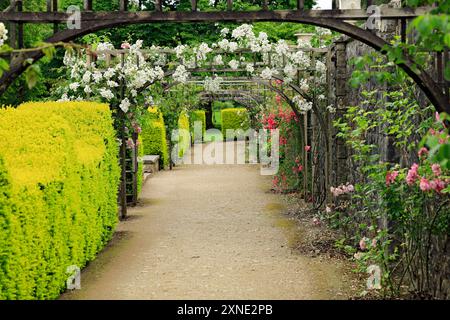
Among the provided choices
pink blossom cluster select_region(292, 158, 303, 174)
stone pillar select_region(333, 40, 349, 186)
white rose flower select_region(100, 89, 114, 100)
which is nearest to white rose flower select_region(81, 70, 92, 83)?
white rose flower select_region(100, 89, 114, 100)

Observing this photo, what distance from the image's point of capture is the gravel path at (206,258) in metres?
7.01

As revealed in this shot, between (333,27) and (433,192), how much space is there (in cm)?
144

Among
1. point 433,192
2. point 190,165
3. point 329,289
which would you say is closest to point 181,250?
point 329,289

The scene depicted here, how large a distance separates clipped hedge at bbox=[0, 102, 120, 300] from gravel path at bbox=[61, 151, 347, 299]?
394 mm

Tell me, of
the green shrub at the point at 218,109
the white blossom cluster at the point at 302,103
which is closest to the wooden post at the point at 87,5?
the white blossom cluster at the point at 302,103

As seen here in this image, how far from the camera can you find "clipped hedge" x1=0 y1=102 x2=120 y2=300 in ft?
17.2

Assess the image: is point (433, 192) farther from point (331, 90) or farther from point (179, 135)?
point (179, 135)

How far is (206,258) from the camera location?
8594 millimetres

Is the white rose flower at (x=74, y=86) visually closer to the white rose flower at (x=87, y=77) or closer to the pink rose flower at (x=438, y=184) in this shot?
the white rose flower at (x=87, y=77)

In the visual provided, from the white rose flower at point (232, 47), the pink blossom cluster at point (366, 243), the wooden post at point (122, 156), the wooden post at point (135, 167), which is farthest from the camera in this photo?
the wooden post at point (135, 167)

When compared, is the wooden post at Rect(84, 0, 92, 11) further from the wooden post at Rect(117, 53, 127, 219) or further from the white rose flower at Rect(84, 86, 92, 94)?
the wooden post at Rect(117, 53, 127, 219)

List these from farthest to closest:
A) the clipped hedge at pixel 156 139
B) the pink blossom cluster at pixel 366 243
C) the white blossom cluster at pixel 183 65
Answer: the clipped hedge at pixel 156 139
the white blossom cluster at pixel 183 65
the pink blossom cluster at pixel 366 243

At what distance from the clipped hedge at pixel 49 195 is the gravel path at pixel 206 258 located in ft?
1.29
